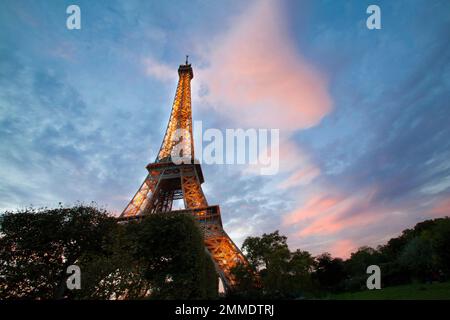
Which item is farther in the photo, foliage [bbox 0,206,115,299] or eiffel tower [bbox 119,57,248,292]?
eiffel tower [bbox 119,57,248,292]

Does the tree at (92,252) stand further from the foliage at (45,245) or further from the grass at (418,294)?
the grass at (418,294)

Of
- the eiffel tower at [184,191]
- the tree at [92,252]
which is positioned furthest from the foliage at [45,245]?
the eiffel tower at [184,191]

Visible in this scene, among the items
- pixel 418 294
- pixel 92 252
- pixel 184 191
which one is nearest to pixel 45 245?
pixel 92 252

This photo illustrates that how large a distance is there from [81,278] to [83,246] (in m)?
5.10

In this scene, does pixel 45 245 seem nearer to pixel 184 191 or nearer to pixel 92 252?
pixel 92 252

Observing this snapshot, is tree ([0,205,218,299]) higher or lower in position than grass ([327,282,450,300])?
higher

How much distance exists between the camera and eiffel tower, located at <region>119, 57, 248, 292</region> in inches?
995

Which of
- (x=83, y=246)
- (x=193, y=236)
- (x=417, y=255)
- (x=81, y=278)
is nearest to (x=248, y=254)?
(x=193, y=236)

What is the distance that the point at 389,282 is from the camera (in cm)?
3203

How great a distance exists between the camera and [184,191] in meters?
30.1

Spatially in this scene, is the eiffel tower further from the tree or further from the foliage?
the foliage

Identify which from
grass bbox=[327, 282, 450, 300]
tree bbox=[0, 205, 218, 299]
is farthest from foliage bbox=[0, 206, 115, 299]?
grass bbox=[327, 282, 450, 300]
